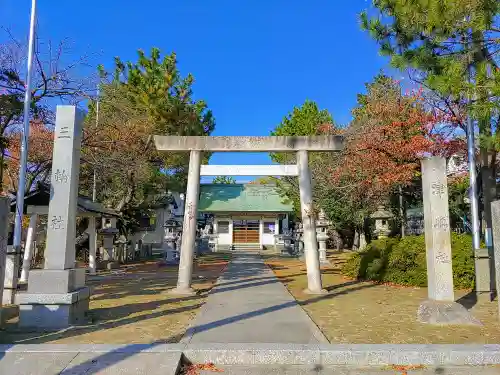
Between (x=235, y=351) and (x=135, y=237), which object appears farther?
(x=135, y=237)

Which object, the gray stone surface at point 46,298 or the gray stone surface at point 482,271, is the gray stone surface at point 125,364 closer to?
the gray stone surface at point 46,298

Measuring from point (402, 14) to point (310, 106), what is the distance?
2860 cm

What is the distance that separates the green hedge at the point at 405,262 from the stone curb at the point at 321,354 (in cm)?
621

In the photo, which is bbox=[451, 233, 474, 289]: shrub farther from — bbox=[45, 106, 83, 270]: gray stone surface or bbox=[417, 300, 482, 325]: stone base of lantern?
bbox=[45, 106, 83, 270]: gray stone surface

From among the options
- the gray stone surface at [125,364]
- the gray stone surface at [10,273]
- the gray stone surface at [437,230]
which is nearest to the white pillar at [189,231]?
the gray stone surface at [10,273]

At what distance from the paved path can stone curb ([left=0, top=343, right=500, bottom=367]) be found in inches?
20.4

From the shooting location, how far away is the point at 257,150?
414 inches

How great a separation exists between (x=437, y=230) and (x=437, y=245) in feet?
0.86

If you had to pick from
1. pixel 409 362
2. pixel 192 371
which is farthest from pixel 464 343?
pixel 192 371

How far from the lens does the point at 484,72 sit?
7562 mm

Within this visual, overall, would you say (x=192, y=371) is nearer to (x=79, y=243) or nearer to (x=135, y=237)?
(x=79, y=243)

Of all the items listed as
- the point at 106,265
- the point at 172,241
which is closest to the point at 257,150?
the point at 106,265

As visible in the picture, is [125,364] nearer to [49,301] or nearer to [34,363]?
[34,363]

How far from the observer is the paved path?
225 inches
